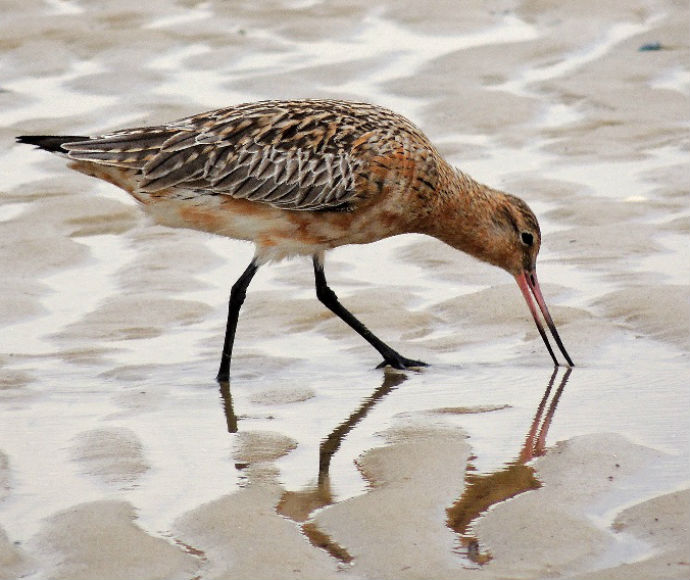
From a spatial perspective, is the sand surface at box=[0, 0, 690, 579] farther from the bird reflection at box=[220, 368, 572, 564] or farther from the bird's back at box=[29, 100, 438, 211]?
the bird's back at box=[29, 100, 438, 211]

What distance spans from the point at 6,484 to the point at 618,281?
3.57 meters

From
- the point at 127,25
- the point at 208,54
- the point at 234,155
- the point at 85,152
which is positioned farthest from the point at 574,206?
the point at 127,25

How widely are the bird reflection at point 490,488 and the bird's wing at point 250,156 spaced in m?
1.67

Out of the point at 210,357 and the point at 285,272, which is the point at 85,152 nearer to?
the point at 210,357

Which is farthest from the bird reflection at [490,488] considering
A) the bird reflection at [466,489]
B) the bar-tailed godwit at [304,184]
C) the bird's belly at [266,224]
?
the bird's belly at [266,224]

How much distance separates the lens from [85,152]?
6.94m

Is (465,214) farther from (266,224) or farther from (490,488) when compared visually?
(490,488)

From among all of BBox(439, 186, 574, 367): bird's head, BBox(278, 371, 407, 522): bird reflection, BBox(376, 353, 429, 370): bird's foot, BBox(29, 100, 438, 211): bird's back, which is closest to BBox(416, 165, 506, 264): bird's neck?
BBox(439, 186, 574, 367): bird's head

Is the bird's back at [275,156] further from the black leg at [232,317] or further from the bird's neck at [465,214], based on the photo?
the black leg at [232,317]

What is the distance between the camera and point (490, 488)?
5203 millimetres

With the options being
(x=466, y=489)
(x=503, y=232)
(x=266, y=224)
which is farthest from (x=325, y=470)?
(x=503, y=232)

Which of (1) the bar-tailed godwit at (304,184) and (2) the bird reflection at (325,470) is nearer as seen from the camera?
(2) the bird reflection at (325,470)

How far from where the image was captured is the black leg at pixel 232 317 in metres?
6.64

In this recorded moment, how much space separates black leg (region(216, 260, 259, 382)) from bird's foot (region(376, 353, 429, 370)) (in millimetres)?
680
